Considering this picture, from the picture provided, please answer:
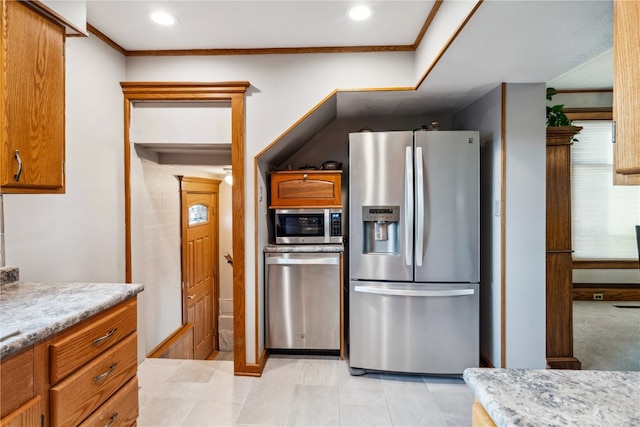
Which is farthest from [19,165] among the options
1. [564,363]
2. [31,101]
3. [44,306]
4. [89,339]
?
[564,363]

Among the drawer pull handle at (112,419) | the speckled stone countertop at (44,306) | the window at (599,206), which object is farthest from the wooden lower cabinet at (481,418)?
the window at (599,206)

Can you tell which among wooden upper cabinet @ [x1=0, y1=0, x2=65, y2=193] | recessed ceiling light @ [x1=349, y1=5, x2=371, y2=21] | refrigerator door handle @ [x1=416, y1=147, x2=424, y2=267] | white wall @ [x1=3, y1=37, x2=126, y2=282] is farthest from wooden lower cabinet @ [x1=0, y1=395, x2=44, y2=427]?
recessed ceiling light @ [x1=349, y1=5, x2=371, y2=21]

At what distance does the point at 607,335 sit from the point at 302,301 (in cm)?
308

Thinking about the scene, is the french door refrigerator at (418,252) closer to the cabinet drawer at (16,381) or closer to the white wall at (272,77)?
the white wall at (272,77)

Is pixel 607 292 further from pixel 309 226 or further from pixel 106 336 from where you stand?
pixel 106 336

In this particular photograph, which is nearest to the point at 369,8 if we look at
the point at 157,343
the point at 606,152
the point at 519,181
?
the point at 519,181

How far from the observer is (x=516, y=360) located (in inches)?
95.5

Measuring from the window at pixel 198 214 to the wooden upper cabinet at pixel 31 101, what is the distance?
2339mm

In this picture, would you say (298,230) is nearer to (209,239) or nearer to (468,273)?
(468,273)

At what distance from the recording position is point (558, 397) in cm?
71

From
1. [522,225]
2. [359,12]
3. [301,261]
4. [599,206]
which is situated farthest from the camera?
Answer: [599,206]

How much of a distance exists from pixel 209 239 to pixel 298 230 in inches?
74.8

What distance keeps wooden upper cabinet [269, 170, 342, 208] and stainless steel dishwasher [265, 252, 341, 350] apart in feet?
1.48

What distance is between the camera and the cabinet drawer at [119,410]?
137 centimetres
